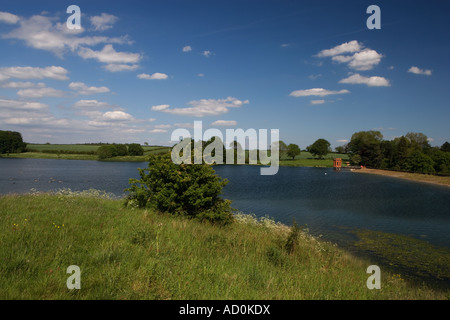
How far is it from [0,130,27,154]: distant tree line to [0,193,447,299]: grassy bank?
15523cm

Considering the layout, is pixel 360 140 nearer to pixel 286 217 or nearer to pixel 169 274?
pixel 286 217

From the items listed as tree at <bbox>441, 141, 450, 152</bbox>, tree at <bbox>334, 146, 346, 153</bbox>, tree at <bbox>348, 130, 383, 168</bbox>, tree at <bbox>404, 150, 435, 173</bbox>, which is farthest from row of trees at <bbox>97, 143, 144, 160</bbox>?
tree at <bbox>441, 141, 450, 152</bbox>

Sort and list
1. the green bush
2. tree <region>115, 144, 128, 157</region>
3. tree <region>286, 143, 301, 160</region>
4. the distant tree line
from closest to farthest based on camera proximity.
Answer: the green bush → the distant tree line → tree <region>115, 144, 128, 157</region> → tree <region>286, 143, 301, 160</region>

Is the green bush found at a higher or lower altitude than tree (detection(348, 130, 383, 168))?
lower

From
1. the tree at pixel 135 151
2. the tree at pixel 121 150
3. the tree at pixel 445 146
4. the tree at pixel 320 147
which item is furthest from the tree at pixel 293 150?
the tree at pixel 121 150

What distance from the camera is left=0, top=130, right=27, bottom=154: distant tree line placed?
129m

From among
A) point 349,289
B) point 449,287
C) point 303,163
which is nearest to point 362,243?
point 449,287

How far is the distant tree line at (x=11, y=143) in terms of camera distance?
12888 cm

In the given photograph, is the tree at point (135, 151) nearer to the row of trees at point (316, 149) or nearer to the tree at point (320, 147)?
the row of trees at point (316, 149)

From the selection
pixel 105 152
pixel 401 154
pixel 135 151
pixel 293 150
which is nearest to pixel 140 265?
pixel 401 154

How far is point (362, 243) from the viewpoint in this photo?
61.3ft

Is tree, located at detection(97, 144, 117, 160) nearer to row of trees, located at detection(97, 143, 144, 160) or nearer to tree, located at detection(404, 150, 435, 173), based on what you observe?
row of trees, located at detection(97, 143, 144, 160)

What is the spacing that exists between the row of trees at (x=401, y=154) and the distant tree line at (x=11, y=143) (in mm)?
165237
